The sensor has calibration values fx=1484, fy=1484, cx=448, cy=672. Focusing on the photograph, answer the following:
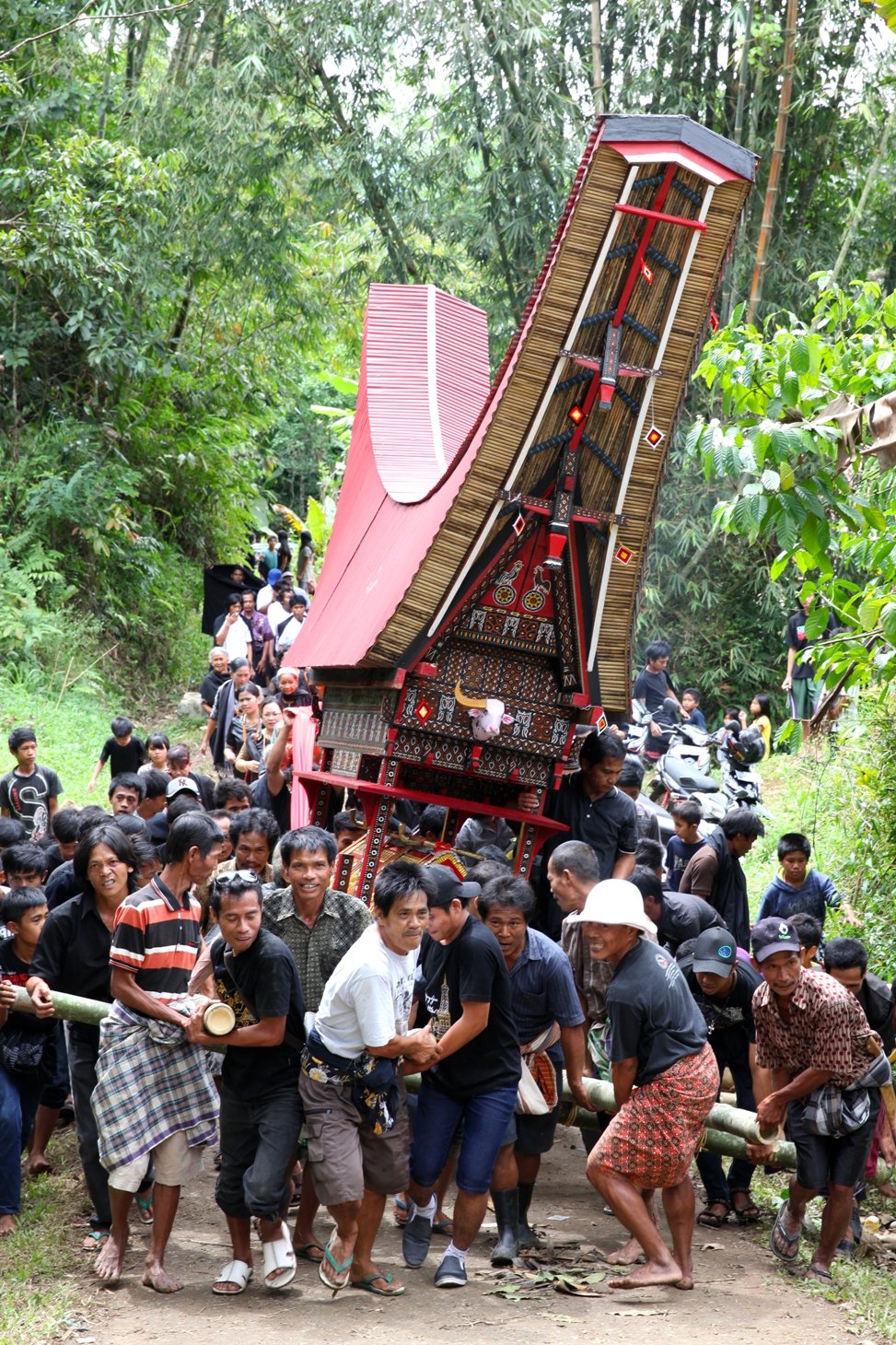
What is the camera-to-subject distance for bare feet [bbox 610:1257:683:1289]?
5.02 meters

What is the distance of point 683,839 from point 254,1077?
3.63 meters

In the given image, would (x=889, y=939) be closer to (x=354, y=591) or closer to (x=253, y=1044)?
(x=354, y=591)

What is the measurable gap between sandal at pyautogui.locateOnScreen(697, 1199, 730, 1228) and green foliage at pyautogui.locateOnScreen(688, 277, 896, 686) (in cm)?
226

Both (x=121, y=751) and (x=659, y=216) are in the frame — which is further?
(x=121, y=751)

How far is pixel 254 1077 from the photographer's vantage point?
4.87m

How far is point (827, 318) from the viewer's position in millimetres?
6332

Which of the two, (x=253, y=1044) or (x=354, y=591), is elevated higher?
(x=354, y=591)

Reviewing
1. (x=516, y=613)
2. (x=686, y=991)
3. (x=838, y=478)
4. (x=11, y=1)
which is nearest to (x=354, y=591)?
(x=516, y=613)

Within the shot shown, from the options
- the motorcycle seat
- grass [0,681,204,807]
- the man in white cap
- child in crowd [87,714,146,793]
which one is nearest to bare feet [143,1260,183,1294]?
the man in white cap

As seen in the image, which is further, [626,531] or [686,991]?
[626,531]

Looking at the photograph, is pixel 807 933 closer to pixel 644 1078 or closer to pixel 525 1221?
pixel 644 1078

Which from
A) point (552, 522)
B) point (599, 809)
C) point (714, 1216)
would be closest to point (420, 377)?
point (552, 522)

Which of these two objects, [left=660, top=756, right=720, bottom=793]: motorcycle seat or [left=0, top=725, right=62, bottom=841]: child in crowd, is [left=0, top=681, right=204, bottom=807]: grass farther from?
[left=660, top=756, right=720, bottom=793]: motorcycle seat

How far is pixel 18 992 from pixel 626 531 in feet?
11.3
